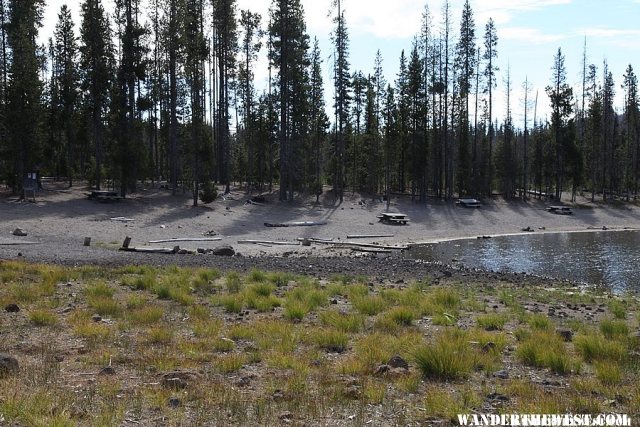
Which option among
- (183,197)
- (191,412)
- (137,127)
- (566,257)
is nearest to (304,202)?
(183,197)

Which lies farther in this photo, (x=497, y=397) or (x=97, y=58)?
(x=97, y=58)

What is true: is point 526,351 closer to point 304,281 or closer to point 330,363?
point 330,363

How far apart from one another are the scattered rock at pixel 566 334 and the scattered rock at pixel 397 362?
3.38 metres

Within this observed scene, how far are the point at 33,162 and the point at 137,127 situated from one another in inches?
294

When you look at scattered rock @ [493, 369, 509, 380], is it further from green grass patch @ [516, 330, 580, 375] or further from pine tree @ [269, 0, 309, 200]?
pine tree @ [269, 0, 309, 200]

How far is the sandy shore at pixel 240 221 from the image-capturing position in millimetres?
26120

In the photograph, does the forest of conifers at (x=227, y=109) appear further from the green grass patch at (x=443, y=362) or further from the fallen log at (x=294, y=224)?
the green grass patch at (x=443, y=362)

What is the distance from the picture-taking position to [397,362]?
25.1 feet

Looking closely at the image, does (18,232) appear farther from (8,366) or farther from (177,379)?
(177,379)

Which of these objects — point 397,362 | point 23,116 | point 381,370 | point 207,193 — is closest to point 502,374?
point 397,362

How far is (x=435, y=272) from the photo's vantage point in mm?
20688

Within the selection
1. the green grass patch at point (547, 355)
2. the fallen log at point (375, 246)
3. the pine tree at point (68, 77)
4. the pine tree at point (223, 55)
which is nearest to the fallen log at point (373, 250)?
the fallen log at point (375, 246)

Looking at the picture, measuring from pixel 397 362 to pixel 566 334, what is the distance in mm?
3745

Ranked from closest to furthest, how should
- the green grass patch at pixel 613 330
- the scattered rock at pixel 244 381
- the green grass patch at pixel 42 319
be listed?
the scattered rock at pixel 244 381
the green grass patch at pixel 613 330
the green grass patch at pixel 42 319
